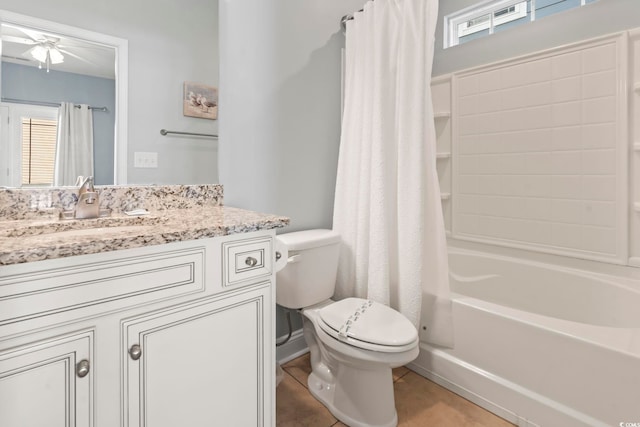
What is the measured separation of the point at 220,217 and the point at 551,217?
2066 millimetres

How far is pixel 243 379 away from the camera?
1.07 meters

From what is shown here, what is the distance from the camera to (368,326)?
1363mm

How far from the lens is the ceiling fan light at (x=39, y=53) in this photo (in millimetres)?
1166

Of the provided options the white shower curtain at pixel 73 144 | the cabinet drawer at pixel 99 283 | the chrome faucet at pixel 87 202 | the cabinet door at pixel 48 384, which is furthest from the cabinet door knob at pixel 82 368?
the white shower curtain at pixel 73 144

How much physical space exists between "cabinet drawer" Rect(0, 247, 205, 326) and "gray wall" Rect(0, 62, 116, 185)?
668 mm

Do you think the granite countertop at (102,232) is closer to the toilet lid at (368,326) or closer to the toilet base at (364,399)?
the toilet lid at (368,326)

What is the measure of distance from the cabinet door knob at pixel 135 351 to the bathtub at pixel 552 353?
4.51 ft

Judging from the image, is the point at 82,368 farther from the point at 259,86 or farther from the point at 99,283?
the point at 259,86

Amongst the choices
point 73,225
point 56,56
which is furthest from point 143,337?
point 56,56

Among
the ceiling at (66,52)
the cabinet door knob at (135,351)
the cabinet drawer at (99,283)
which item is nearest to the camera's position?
the cabinet drawer at (99,283)

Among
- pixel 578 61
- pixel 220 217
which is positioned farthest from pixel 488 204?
pixel 220 217

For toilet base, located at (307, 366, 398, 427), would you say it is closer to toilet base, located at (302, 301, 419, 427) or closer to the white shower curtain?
toilet base, located at (302, 301, 419, 427)

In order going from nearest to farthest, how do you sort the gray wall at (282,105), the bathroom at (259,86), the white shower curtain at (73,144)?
the white shower curtain at (73,144) < the bathroom at (259,86) < the gray wall at (282,105)

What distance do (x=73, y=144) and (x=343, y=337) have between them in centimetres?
131
